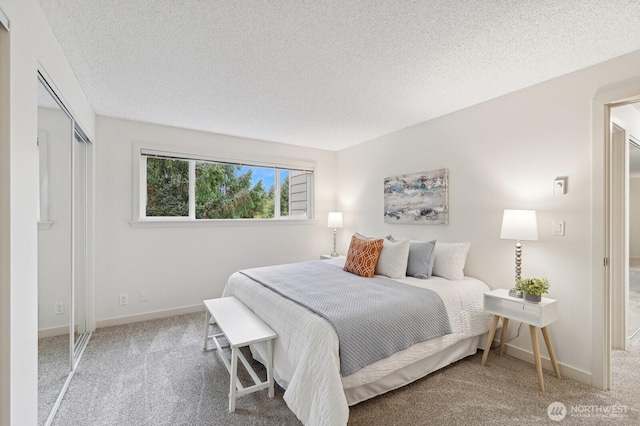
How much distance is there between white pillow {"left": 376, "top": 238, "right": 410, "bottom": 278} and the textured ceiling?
1.47m

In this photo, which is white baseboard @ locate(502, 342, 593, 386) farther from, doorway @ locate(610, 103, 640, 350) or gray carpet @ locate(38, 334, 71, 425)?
gray carpet @ locate(38, 334, 71, 425)

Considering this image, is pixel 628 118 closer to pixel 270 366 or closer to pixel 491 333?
pixel 491 333

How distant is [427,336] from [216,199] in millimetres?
3236

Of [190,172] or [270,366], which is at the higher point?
[190,172]

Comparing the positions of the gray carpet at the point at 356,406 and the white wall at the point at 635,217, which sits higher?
the white wall at the point at 635,217

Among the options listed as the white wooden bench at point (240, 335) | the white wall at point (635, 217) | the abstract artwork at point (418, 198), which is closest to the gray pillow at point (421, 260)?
the abstract artwork at point (418, 198)

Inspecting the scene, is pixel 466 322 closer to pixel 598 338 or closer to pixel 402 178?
pixel 598 338

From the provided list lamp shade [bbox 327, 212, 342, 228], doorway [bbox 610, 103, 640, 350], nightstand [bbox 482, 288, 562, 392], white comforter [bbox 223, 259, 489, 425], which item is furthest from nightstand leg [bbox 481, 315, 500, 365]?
lamp shade [bbox 327, 212, 342, 228]

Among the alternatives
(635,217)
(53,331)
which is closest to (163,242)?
(53,331)

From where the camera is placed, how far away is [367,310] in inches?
78.7

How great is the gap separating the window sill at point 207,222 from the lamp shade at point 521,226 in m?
2.95

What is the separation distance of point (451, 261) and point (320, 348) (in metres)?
1.77

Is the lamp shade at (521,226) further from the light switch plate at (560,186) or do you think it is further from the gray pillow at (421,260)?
the gray pillow at (421,260)
